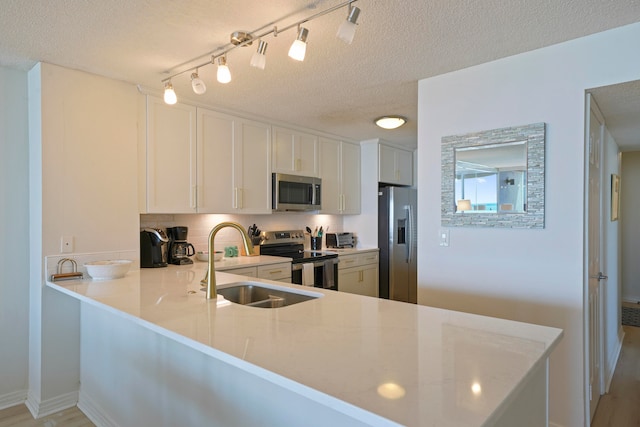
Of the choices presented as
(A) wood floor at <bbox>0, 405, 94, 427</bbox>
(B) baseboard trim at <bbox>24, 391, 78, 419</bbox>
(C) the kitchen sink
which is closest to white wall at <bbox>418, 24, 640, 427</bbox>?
(C) the kitchen sink

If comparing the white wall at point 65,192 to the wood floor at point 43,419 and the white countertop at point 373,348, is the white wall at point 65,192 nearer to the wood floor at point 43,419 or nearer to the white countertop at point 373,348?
the wood floor at point 43,419

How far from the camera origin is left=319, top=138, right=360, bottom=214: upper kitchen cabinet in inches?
177

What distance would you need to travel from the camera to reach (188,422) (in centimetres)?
165

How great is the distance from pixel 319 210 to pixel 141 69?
2.42 metres

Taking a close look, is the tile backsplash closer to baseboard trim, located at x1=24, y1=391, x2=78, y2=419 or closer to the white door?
baseboard trim, located at x1=24, y1=391, x2=78, y2=419

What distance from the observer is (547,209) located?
84.9 inches

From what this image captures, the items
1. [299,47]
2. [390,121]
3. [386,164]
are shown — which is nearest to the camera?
[299,47]

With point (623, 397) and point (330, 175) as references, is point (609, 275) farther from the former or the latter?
point (330, 175)

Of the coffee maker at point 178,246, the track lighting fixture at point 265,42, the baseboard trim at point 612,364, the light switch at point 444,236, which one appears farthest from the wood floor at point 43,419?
the baseboard trim at point 612,364

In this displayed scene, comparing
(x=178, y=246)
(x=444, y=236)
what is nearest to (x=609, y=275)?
(x=444, y=236)

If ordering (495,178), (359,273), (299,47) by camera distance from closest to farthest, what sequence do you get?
(299,47) → (495,178) → (359,273)

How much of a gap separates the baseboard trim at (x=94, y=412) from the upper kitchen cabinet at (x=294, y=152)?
2438 mm

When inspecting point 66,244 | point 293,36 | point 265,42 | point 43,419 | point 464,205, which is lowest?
point 43,419

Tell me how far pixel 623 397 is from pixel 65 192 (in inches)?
163
